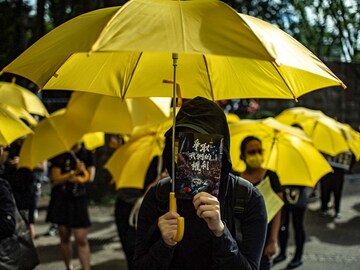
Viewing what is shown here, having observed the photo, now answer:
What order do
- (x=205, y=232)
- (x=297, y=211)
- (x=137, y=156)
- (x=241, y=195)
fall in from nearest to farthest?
(x=205, y=232) → (x=241, y=195) → (x=137, y=156) → (x=297, y=211)

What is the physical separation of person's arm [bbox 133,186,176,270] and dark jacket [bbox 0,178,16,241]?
1701 millimetres

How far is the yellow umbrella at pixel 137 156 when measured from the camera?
563 centimetres

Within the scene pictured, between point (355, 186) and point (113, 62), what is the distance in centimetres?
1176

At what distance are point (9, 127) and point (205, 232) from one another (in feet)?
8.64

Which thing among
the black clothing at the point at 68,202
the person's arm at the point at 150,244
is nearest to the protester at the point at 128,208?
the black clothing at the point at 68,202

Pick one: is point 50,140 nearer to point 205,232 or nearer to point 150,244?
point 150,244

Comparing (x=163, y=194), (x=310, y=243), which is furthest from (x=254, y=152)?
(x=310, y=243)

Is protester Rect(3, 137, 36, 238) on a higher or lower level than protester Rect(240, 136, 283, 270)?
lower

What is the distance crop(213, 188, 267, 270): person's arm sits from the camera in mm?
2294

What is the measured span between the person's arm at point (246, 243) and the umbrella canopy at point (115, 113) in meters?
3.17

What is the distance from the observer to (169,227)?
2264mm

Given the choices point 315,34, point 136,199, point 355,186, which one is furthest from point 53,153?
point 315,34

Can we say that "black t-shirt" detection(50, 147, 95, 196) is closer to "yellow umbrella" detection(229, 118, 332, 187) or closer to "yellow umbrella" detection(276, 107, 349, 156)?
"yellow umbrella" detection(229, 118, 332, 187)

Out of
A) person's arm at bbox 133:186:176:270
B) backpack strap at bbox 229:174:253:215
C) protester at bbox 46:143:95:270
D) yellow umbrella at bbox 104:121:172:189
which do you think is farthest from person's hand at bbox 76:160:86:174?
backpack strap at bbox 229:174:253:215
